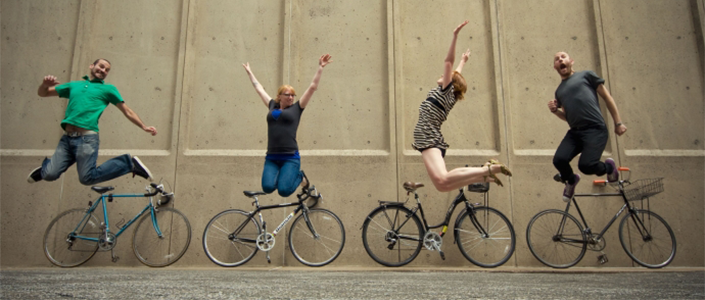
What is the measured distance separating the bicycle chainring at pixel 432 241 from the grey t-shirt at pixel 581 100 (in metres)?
2.19

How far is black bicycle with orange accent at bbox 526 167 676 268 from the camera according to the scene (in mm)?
6012

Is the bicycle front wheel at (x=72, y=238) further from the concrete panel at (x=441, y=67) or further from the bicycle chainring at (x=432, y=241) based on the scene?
the concrete panel at (x=441, y=67)

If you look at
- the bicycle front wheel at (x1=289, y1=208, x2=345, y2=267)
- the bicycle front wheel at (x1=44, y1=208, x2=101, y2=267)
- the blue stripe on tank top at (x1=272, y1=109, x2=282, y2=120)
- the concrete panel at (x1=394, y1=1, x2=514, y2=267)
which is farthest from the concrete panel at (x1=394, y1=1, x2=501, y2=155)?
the bicycle front wheel at (x1=44, y1=208, x2=101, y2=267)

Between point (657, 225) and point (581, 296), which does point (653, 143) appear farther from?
point (581, 296)

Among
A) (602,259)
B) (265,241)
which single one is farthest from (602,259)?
(265,241)

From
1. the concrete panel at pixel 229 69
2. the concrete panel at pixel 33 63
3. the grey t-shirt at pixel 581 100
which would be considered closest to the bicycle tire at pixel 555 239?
the grey t-shirt at pixel 581 100

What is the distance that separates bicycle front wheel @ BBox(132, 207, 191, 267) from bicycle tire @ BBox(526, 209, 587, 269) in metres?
5.15

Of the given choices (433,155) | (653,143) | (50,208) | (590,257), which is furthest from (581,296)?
(50,208)

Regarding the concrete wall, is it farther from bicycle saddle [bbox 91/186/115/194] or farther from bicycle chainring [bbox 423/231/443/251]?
bicycle chainring [bbox 423/231/443/251]

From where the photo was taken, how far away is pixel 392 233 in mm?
5832

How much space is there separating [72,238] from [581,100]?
7.15 m

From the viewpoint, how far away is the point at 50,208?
673 centimetres

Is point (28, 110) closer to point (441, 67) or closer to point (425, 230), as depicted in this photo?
point (425, 230)

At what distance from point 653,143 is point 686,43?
193 cm
